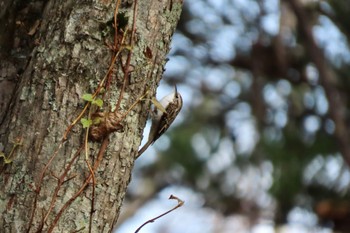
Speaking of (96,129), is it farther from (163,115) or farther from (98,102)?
(163,115)

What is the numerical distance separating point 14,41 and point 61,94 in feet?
1.33

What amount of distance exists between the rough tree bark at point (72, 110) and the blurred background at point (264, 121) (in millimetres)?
2225

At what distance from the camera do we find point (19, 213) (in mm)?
2084

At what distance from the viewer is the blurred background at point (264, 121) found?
4840 millimetres

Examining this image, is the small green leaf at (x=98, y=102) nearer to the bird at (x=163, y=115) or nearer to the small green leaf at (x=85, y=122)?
the small green leaf at (x=85, y=122)

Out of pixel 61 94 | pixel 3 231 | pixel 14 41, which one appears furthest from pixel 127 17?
pixel 3 231

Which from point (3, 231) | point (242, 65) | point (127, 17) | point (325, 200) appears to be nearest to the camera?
point (3, 231)

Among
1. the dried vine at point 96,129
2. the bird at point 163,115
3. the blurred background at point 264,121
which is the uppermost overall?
the blurred background at point 264,121

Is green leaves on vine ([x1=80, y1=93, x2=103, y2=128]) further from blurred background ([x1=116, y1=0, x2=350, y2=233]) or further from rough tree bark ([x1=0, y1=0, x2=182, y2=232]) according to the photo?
blurred background ([x1=116, y1=0, x2=350, y2=233])

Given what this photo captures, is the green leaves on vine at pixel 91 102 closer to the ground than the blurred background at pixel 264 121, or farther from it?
closer to the ground

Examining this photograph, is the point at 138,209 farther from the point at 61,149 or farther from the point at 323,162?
the point at 61,149

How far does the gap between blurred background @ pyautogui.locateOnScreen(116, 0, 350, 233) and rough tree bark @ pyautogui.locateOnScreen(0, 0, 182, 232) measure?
2.23 metres

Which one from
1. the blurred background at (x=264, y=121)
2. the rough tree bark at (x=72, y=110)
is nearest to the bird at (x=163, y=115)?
the rough tree bark at (x=72, y=110)

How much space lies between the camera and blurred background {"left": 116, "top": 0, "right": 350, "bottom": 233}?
191 inches
